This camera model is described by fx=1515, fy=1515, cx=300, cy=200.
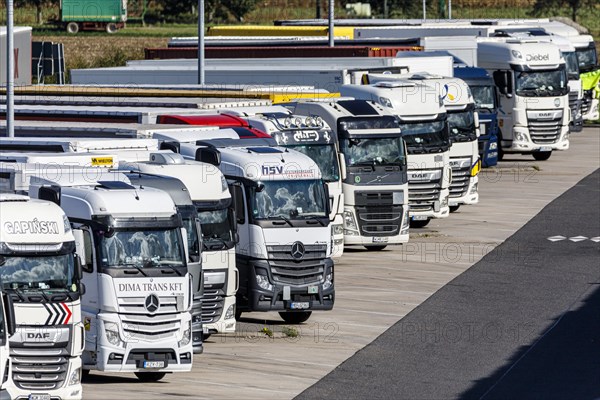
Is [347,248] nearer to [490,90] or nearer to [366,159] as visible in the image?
[366,159]

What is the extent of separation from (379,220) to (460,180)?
25.7 ft

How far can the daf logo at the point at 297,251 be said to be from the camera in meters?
28.3

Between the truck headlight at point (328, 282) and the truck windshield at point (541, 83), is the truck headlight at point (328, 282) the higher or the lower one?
the lower one

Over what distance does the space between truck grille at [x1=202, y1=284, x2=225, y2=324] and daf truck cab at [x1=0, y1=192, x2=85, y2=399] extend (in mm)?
4807

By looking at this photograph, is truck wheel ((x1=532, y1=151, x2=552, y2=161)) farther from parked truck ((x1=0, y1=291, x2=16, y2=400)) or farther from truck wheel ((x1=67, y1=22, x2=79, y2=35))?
truck wheel ((x1=67, y1=22, x2=79, y2=35))

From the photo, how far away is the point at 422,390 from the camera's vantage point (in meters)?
23.4

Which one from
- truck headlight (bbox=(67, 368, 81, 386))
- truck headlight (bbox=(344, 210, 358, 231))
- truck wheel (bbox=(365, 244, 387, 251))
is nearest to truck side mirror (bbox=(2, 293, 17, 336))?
truck headlight (bbox=(67, 368, 81, 386))

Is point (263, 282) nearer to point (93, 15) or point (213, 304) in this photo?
point (213, 304)

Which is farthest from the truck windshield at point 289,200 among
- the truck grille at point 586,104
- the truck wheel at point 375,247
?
the truck grille at point 586,104

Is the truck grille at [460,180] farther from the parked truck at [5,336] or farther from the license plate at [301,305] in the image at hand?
the parked truck at [5,336]

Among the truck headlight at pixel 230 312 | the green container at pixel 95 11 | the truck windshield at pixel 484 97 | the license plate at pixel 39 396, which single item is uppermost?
the green container at pixel 95 11

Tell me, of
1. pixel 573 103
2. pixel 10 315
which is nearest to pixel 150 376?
pixel 10 315

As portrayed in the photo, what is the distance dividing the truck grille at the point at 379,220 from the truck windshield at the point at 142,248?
13.3 m

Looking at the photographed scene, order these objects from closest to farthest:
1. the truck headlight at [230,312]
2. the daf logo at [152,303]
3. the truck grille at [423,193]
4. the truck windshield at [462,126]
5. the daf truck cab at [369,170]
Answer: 1. the daf logo at [152,303]
2. the truck headlight at [230,312]
3. the daf truck cab at [369,170]
4. the truck grille at [423,193]
5. the truck windshield at [462,126]
